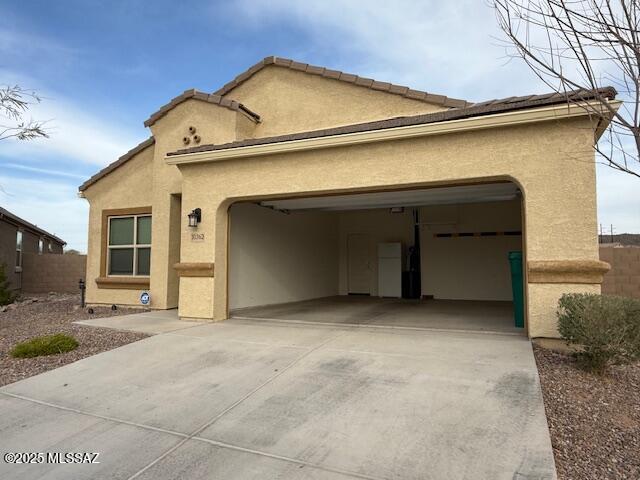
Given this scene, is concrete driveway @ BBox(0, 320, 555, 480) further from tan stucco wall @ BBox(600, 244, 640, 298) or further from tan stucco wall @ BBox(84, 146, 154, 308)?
tan stucco wall @ BBox(84, 146, 154, 308)

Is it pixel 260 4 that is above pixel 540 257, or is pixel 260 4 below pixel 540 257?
above

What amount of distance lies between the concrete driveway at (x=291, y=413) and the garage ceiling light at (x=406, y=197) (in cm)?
356

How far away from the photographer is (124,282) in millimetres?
12086

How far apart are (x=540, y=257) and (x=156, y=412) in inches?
229

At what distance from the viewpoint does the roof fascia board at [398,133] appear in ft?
20.7

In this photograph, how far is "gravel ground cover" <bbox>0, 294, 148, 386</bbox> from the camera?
6.00 metres

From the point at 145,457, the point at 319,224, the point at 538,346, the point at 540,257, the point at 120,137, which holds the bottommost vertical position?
the point at 145,457

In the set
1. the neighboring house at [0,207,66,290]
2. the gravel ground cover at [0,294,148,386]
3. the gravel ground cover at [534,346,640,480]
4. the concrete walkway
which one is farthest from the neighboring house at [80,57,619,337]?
the neighboring house at [0,207,66,290]

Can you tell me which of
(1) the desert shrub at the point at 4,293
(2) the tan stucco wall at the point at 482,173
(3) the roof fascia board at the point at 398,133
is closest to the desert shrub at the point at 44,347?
(2) the tan stucco wall at the point at 482,173

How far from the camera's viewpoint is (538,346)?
6273 millimetres

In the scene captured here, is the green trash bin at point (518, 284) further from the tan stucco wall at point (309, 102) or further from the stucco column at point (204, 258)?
the stucco column at point (204, 258)

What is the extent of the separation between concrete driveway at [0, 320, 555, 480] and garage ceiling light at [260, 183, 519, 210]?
3.56 m

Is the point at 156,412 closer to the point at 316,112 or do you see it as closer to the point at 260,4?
Answer: the point at 316,112

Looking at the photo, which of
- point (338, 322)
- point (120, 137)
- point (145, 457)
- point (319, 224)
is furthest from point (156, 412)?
point (120, 137)
